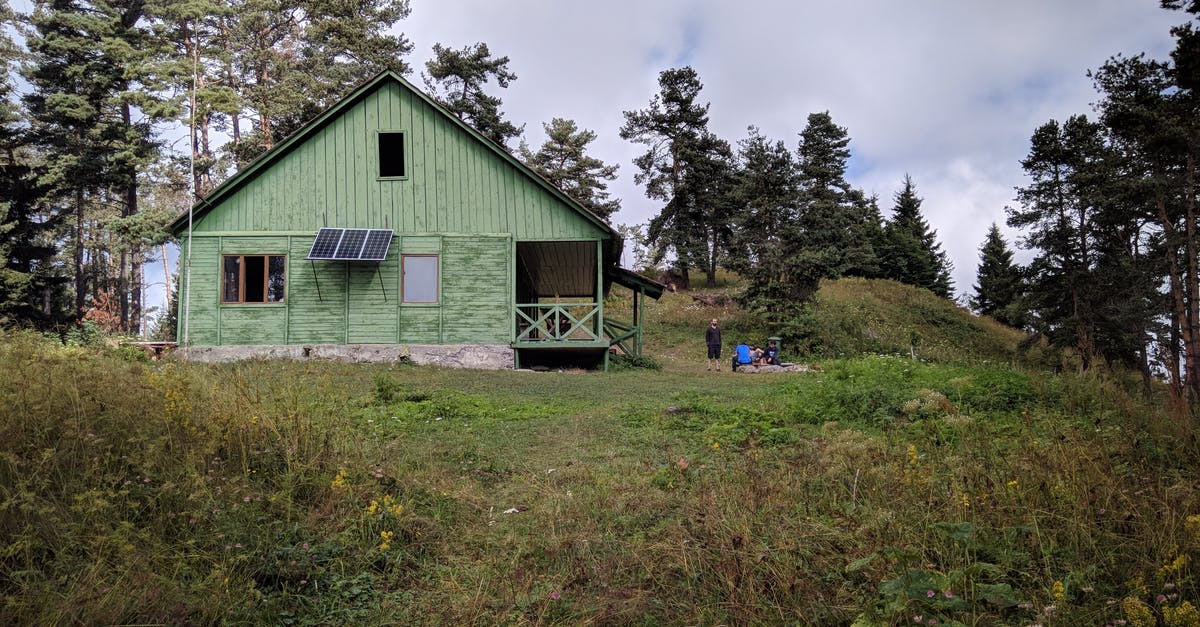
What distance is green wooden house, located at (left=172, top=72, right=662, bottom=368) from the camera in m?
18.4

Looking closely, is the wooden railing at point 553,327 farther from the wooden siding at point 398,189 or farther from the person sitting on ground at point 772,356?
the person sitting on ground at point 772,356

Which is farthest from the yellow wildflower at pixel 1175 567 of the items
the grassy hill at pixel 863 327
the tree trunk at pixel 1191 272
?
the tree trunk at pixel 1191 272

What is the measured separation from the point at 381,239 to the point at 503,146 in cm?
833

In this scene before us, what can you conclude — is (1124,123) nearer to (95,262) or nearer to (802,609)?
(802,609)

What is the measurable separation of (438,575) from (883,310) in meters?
35.7

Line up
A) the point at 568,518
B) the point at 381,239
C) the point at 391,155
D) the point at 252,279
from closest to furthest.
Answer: the point at 568,518
the point at 381,239
the point at 252,279
the point at 391,155

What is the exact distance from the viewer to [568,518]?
5.03 metres

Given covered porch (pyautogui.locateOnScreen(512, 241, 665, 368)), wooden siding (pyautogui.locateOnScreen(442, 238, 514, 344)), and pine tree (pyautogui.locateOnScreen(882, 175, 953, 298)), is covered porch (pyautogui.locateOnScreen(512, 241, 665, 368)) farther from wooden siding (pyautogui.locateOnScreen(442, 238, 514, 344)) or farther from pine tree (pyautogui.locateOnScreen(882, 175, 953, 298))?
pine tree (pyautogui.locateOnScreen(882, 175, 953, 298))

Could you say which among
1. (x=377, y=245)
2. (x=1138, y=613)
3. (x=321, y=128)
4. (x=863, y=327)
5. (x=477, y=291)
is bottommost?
(x=1138, y=613)

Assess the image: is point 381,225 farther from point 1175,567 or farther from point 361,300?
point 1175,567

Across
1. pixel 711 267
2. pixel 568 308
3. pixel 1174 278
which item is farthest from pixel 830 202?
pixel 568 308

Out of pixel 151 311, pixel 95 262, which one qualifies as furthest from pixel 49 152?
pixel 151 311

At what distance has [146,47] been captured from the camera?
32750 mm

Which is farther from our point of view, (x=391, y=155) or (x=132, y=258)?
(x=132, y=258)
